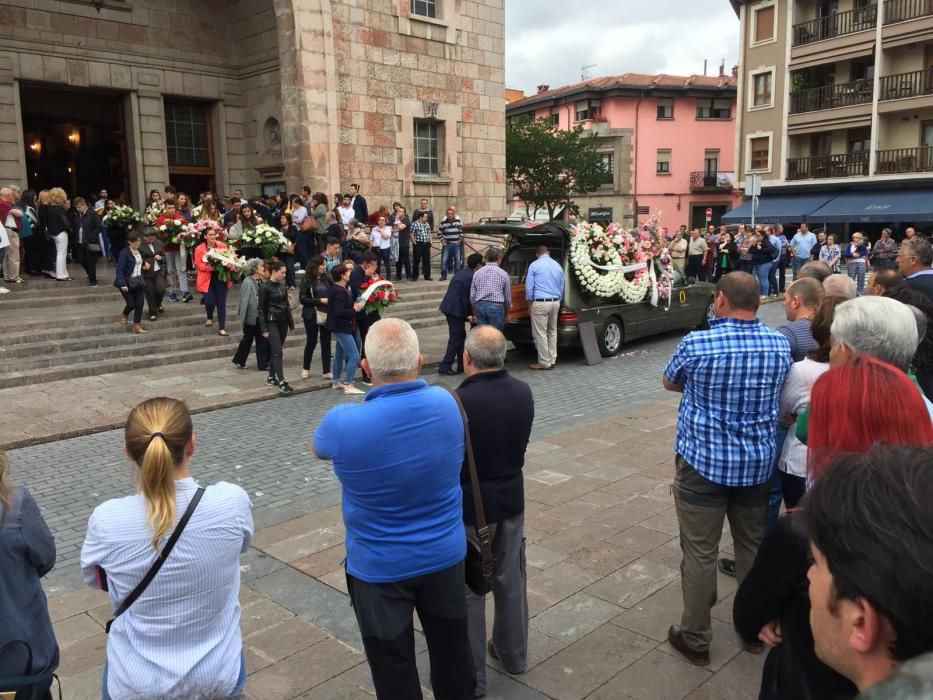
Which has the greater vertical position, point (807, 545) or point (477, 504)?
point (807, 545)

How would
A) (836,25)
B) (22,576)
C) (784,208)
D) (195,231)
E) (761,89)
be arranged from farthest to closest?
(761,89)
(784,208)
(836,25)
(195,231)
(22,576)

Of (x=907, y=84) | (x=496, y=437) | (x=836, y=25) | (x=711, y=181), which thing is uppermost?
(x=836, y=25)

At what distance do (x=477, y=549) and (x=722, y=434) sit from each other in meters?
1.30

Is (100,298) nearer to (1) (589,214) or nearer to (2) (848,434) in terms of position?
(2) (848,434)

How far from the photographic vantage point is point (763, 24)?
3872 cm

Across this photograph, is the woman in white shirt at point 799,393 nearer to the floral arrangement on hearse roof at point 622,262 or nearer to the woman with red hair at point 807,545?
the woman with red hair at point 807,545

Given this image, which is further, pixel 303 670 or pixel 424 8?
pixel 424 8

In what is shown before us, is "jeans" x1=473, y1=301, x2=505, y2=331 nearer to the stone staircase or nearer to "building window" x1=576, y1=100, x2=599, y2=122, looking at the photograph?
the stone staircase

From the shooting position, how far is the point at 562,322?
1201cm

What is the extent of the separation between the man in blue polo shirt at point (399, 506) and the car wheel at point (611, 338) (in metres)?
9.78

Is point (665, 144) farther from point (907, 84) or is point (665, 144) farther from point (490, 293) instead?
point (490, 293)

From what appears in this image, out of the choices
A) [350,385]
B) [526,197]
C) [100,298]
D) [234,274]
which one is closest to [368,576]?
[350,385]

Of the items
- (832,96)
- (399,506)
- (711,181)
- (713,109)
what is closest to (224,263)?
(399,506)

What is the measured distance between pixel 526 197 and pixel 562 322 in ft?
116
